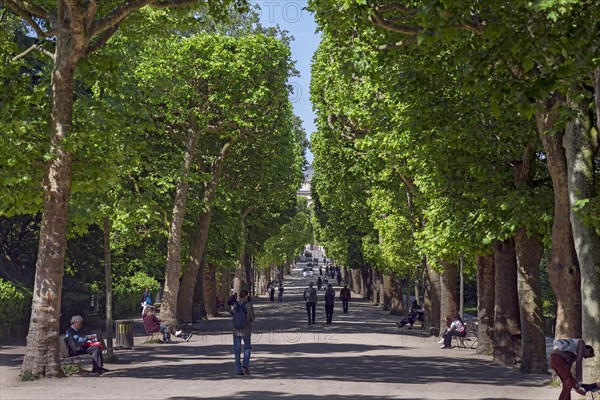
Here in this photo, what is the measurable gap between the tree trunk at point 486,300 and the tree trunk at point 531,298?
16.0 ft

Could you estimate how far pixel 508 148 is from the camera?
19.4 metres

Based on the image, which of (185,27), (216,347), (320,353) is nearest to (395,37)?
(185,27)

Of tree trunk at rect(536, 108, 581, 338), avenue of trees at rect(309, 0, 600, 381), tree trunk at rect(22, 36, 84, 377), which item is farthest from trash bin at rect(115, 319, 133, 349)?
tree trunk at rect(536, 108, 581, 338)

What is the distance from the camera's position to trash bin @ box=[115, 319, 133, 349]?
26.0 meters

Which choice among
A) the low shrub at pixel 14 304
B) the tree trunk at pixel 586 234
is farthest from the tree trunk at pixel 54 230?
the low shrub at pixel 14 304

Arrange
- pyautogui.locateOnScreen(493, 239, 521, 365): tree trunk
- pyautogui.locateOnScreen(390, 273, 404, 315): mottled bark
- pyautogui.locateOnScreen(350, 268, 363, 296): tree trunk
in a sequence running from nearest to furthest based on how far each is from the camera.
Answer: pyautogui.locateOnScreen(493, 239, 521, 365): tree trunk
pyautogui.locateOnScreen(390, 273, 404, 315): mottled bark
pyautogui.locateOnScreen(350, 268, 363, 296): tree trunk

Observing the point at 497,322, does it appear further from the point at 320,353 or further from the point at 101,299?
the point at 101,299

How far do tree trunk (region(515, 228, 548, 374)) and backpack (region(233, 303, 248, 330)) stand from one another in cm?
619

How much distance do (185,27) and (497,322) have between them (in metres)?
10.6

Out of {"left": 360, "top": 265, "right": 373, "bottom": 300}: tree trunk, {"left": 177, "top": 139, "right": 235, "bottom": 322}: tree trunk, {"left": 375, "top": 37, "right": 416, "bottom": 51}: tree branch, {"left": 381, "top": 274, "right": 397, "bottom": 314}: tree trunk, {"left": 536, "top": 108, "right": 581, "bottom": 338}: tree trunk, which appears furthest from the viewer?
{"left": 360, "top": 265, "right": 373, "bottom": 300}: tree trunk

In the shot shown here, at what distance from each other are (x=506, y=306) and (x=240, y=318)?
716cm

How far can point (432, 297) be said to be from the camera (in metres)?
35.9

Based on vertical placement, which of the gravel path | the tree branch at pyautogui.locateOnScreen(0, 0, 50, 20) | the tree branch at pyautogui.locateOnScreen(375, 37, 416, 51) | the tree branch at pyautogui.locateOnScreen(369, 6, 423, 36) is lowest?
the gravel path

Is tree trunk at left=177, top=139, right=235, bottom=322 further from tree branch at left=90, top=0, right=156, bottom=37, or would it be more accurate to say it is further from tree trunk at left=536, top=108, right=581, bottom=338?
tree trunk at left=536, top=108, right=581, bottom=338
